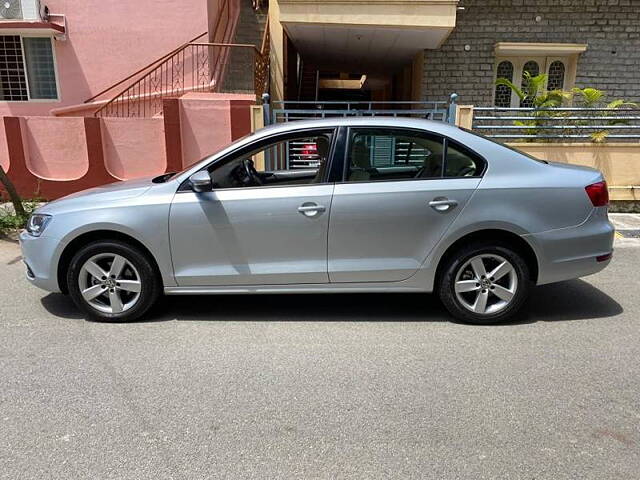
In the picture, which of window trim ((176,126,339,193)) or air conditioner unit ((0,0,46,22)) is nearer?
window trim ((176,126,339,193))

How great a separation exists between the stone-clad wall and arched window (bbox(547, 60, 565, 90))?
447 millimetres

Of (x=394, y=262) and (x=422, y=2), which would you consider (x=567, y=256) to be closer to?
(x=394, y=262)

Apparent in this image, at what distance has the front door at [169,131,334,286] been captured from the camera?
427cm

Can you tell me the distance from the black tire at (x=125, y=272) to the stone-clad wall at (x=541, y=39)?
980 centimetres

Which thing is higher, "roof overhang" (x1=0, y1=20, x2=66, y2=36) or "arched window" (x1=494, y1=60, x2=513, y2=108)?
"roof overhang" (x1=0, y1=20, x2=66, y2=36)

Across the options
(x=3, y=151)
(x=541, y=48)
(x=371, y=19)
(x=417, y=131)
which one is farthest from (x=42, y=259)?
(x=541, y=48)

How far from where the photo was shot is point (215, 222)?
14.1ft

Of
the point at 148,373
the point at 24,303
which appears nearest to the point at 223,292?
the point at 148,373

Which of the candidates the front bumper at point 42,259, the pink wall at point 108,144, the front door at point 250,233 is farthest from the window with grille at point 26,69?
the front door at point 250,233

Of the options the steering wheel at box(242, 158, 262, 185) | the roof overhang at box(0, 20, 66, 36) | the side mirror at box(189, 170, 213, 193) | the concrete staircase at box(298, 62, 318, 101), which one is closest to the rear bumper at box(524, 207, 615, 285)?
the steering wheel at box(242, 158, 262, 185)

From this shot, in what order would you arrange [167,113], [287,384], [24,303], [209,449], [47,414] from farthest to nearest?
[167,113] < [24,303] < [287,384] < [47,414] < [209,449]

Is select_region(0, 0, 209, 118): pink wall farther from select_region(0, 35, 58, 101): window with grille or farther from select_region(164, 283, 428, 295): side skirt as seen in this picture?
select_region(164, 283, 428, 295): side skirt

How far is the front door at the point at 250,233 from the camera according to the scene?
168 inches

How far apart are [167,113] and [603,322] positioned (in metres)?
7.33
